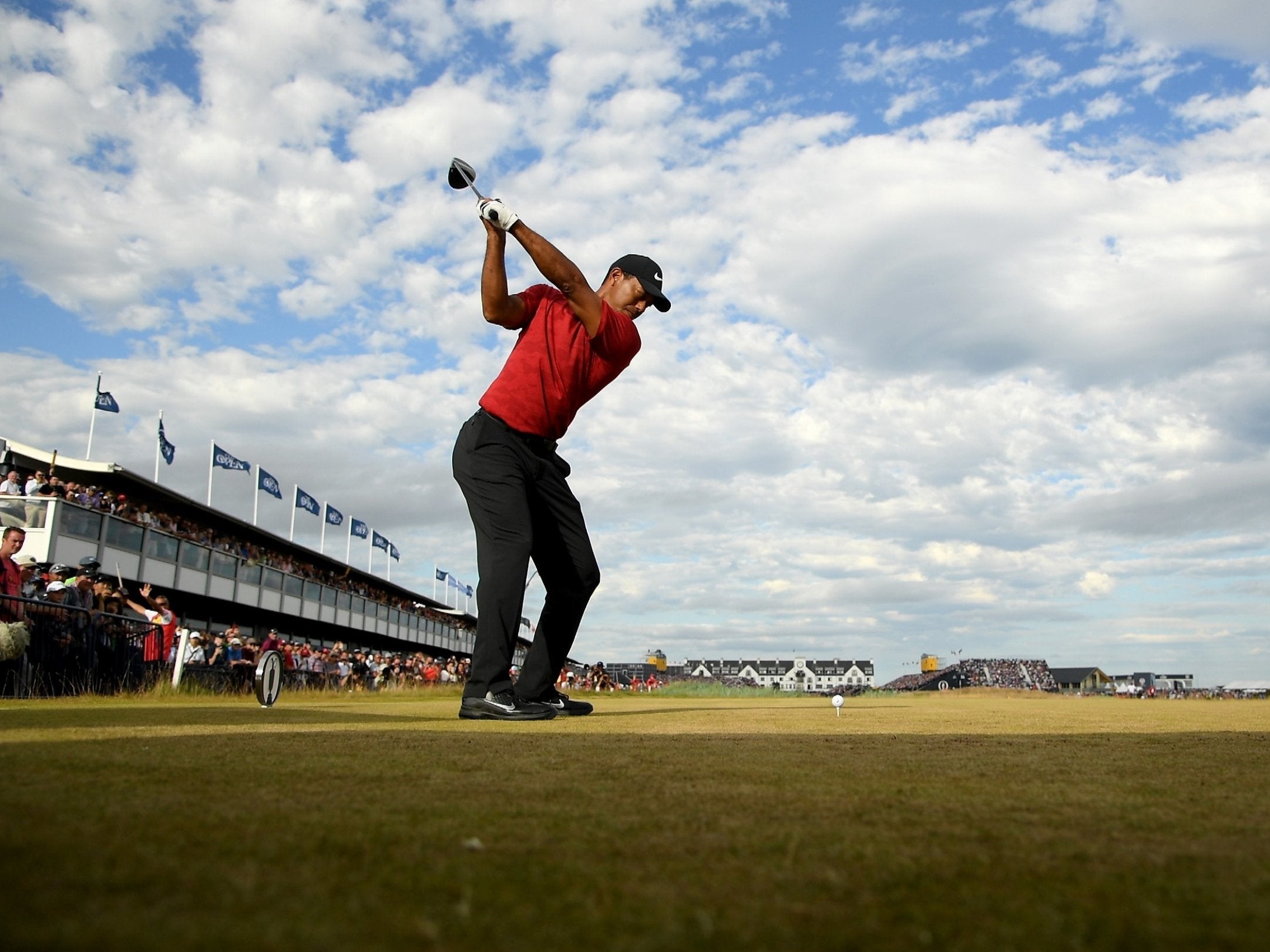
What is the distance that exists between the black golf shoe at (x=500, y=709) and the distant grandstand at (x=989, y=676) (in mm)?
117432

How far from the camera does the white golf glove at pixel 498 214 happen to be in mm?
5664

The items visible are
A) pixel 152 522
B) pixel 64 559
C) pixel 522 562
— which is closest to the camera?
pixel 522 562

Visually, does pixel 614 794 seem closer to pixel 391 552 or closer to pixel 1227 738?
pixel 1227 738

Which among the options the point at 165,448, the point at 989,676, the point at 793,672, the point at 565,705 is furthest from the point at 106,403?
the point at 793,672

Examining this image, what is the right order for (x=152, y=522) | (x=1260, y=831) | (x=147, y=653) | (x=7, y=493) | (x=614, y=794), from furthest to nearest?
(x=152, y=522) < (x=7, y=493) < (x=147, y=653) < (x=614, y=794) < (x=1260, y=831)

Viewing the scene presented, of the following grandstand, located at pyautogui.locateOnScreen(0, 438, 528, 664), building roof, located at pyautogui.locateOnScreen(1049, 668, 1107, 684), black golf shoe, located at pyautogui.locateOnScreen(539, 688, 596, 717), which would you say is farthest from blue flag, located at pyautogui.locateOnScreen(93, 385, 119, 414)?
building roof, located at pyautogui.locateOnScreen(1049, 668, 1107, 684)

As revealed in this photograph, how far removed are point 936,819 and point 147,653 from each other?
14.1 meters

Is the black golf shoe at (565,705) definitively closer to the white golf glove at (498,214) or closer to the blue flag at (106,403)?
the white golf glove at (498,214)

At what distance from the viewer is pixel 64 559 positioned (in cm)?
2612

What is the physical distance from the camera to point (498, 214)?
18.6 feet

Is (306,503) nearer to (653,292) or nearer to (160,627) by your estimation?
(160,627)

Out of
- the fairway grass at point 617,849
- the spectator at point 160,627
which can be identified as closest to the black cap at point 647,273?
the fairway grass at point 617,849

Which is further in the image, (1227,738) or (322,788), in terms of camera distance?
(1227,738)

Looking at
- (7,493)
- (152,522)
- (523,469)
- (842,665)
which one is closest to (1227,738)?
(523,469)
